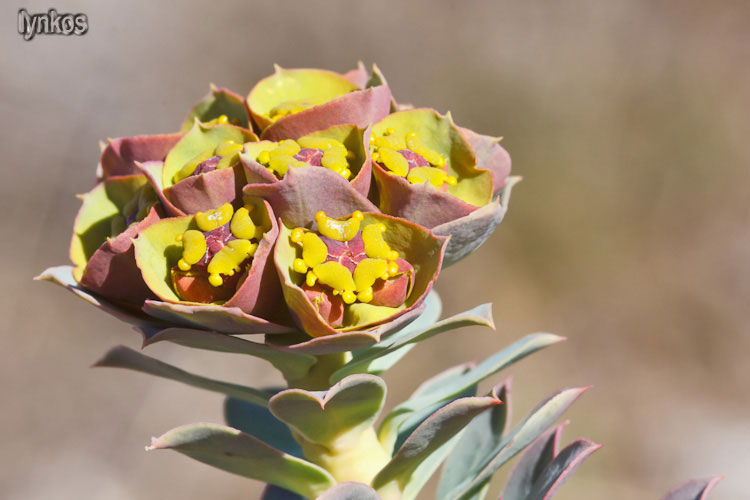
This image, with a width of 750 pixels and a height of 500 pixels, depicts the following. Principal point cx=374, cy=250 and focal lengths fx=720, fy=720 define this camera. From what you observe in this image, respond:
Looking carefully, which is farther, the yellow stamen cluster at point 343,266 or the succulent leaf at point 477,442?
the succulent leaf at point 477,442

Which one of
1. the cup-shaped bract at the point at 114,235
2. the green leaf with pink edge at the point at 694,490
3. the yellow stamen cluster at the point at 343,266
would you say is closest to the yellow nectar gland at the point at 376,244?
the yellow stamen cluster at the point at 343,266

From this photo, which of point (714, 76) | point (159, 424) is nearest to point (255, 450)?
point (159, 424)

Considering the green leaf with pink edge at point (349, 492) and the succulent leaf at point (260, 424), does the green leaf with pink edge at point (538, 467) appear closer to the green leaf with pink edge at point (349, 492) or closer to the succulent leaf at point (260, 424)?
the green leaf with pink edge at point (349, 492)

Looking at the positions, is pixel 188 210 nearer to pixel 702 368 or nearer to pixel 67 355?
pixel 67 355

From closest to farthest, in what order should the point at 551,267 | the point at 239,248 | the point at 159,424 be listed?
the point at 239,248 < the point at 159,424 < the point at 551,267

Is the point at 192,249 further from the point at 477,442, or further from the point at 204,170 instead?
the point at 477,442

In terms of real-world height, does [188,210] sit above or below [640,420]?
above
